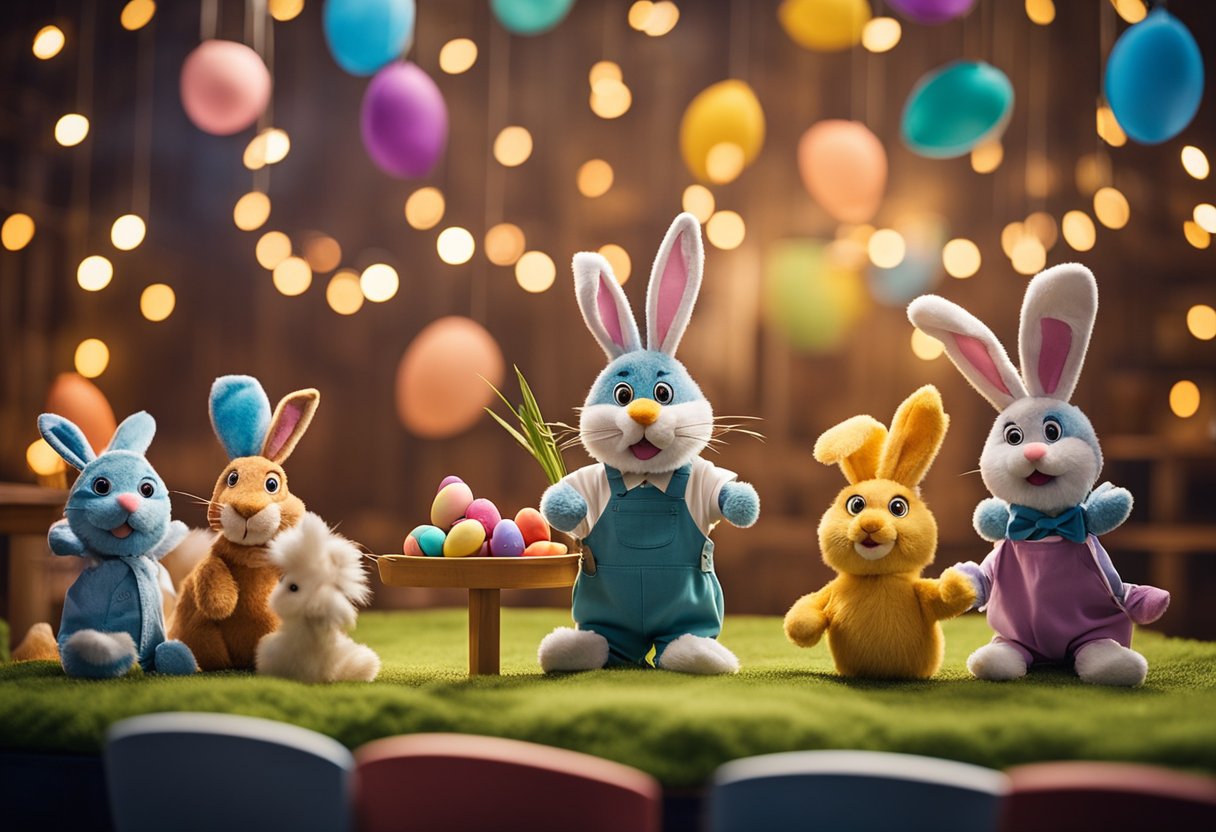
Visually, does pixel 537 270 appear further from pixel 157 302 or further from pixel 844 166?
pixel 157 302

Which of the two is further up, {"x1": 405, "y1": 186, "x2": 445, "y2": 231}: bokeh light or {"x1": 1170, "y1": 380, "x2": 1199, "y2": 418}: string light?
A: {"x1": 405, "y1": 186, "x2": 445, "y2": 231}: bokeh light

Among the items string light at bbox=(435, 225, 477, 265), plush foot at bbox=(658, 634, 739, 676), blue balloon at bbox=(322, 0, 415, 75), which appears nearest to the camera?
plush foot at bbox=(658, 634, 739, 676)

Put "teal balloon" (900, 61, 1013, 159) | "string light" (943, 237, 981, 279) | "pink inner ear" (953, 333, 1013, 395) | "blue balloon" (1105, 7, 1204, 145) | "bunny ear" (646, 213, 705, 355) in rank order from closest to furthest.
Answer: "pink inner ear" (953, 333, 1013, 395) → "bunny ear" (646, 213, 705, 355) → "blue balloon" (1105, 7, 1204, 145) → "teal balloon" (900, 61, 1013, 159) → "string light" (943, 237, 981, 279)

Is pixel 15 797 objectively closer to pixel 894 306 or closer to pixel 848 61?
pixel 894 306

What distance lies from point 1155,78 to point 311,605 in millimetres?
2402

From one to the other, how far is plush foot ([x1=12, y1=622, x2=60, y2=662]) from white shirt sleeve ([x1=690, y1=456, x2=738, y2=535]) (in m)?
1.55

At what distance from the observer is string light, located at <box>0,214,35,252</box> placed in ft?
14.4

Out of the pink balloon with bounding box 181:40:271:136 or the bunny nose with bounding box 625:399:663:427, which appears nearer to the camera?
the bunny nose with bounding box 625:399:663:427

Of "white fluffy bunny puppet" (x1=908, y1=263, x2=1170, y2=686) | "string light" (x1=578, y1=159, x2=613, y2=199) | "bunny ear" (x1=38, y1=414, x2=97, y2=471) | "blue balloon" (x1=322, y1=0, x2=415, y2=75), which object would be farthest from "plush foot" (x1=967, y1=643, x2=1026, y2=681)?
"string light" (x1=578, y1=159, x2=613, y2=199)

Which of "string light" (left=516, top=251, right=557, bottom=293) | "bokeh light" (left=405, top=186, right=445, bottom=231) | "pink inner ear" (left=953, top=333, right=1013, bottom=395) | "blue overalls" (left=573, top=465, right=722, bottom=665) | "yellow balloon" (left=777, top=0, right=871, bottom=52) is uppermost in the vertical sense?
"yellow balloon" (left=777, top=0, right=871, bottom=52)

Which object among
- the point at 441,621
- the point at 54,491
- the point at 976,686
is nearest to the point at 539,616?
the point at 441,621

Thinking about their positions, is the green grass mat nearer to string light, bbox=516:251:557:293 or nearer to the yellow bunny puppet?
the yellow bunny puppet

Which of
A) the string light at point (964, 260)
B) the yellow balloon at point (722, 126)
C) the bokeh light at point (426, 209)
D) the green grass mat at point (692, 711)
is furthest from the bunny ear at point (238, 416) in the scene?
the string light at point (964, 260)

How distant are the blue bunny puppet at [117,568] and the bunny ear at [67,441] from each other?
1.4 inches
